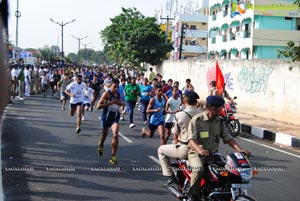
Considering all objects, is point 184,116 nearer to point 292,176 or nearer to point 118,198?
point 118,198

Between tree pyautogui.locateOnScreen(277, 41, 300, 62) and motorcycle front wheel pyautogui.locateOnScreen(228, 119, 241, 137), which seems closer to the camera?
motorcycle front wheel pyautogui.locateOnScreen(228, 119, 241, 137)

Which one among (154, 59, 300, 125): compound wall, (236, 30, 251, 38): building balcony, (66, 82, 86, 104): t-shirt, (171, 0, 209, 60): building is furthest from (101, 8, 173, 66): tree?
(171, 0, 209, 60): building

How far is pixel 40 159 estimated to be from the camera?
8211mm

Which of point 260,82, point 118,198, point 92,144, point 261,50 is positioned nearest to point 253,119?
point 260,82

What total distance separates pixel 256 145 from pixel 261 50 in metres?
28.1

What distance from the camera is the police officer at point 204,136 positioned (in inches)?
193

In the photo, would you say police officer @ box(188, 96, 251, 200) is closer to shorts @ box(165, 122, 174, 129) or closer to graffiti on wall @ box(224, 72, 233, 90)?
shorts @ box(165, 122, 174, 129)

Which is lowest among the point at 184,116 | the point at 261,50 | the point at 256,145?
the point at 256,145

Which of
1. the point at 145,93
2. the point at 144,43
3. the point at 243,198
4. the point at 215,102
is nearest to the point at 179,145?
the point at 215,102

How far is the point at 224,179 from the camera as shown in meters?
4.64

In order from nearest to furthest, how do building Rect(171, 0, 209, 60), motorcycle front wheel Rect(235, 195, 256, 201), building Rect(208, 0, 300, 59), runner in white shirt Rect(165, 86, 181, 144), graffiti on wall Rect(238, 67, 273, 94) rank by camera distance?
motorcycle front wheel Rect(235, 195, 256, 201), runner in white shirt Rect(165, 86, 181, 144), graffiti on wall Rect(238, 67, 273, 94), building Rect(208, 0, 300, 59), building Rect(171, 0, 209, 60)

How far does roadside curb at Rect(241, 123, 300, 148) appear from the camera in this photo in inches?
444

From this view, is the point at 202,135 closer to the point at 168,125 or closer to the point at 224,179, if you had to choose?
the point at 224,179

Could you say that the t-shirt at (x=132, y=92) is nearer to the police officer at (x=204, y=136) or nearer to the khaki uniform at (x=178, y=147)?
the khaki uniform at (x=178, y=147)
